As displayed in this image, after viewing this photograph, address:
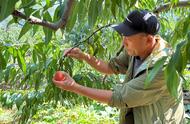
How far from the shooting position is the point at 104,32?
1935 millimetres

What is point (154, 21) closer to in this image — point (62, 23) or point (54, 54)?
point (54, 54)

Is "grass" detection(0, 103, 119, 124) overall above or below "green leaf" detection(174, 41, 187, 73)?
below

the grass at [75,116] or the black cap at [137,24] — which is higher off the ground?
the black cap at [137,24]

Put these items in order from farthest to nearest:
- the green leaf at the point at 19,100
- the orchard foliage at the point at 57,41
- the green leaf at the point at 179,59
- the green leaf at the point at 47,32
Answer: the green leaf at the point at 19,100 < the green leaf at the point at 47,32 < the orchard foliage at the point at 57,41 < the green leaf at the point at 179,59

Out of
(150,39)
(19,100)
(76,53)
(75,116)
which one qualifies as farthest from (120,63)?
(75,116)

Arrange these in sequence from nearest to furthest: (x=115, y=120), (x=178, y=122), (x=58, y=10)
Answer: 1. (x=58, y=10)
2. (x=178, y=122)
3. (x=115, y=120)

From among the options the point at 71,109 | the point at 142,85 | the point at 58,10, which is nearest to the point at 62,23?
the point at 58,10

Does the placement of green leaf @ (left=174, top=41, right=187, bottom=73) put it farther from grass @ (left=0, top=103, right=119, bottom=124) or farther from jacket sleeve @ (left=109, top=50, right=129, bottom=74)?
grass @ (left=0, top=103, right=119, bottom=124)

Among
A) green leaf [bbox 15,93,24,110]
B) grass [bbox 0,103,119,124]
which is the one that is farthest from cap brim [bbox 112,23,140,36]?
Result: grass [bbox 0,103,119,124]

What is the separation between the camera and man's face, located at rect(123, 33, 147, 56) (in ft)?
5.10

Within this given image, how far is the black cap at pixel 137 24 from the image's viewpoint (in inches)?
59.9

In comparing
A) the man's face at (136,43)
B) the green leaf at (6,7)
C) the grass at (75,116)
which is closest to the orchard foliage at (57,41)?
the green leaf at (6,7)

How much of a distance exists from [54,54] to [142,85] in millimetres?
419

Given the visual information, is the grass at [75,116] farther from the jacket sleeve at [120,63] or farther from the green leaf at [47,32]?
the green leaf at [47,32]
